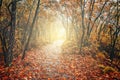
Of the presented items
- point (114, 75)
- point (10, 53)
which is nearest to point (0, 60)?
point (10, 53)

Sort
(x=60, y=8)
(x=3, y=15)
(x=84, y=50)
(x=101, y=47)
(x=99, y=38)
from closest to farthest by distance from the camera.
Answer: (x=3, y=15), (x=84, y=50), (x=101, y=47), (x=99, y=38), (x=60, y=8)

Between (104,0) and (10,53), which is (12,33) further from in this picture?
(104,0)

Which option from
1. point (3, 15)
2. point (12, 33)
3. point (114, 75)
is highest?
point (3, 15)

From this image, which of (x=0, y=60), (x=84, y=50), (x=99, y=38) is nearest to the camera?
(x=0, y=60)

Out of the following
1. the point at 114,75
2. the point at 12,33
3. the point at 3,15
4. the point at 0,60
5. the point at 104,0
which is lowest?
the point at 114,75

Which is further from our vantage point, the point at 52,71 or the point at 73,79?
the point at 52,71

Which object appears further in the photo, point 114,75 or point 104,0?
point 104,0

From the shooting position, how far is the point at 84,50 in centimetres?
1504

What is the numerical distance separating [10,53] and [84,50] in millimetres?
8424

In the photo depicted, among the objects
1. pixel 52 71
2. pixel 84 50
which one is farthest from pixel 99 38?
pixel 52 71

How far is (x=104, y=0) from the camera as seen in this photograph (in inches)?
625

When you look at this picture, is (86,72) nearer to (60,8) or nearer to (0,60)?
(0,60)

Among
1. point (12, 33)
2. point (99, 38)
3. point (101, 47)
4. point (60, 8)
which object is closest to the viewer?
point (12, 33)

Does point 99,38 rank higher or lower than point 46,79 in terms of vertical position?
higher
